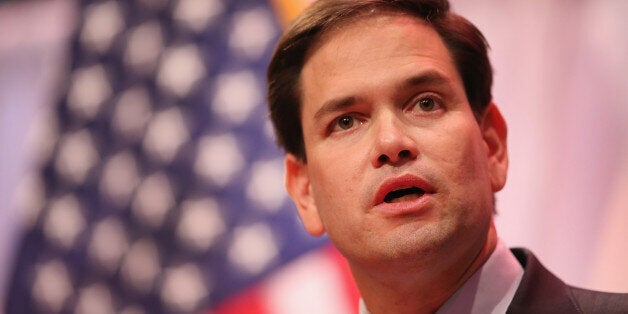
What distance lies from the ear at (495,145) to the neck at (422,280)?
117 mm

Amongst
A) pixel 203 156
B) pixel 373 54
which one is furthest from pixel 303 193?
pixel 203 156

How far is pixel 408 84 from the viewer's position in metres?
1.57

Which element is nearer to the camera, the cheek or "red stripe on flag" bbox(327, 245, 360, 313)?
the cheek

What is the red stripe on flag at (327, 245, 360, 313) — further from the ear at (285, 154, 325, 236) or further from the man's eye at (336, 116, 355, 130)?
the man's eye at (336, 116, 355, 130)

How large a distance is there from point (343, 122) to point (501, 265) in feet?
1.42

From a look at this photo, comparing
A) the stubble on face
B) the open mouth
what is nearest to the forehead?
the stubble on face

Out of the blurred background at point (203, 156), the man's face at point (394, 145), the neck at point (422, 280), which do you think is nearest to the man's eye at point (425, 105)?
the man's face at point (394, 145)

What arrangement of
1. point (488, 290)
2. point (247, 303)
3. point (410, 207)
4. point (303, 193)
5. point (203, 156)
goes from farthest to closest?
point (203, 156), point (247, 303), point (303, 193), point (488, 290), point (410, 207)

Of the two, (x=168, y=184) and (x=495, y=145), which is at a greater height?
(x=495, y=145)

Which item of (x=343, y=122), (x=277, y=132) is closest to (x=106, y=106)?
(x=277, y=132)

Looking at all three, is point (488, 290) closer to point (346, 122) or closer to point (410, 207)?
point (410, 207)

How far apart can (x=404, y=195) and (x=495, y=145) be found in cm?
38

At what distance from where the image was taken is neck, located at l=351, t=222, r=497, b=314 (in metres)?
1.49

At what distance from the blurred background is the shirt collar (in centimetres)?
99
